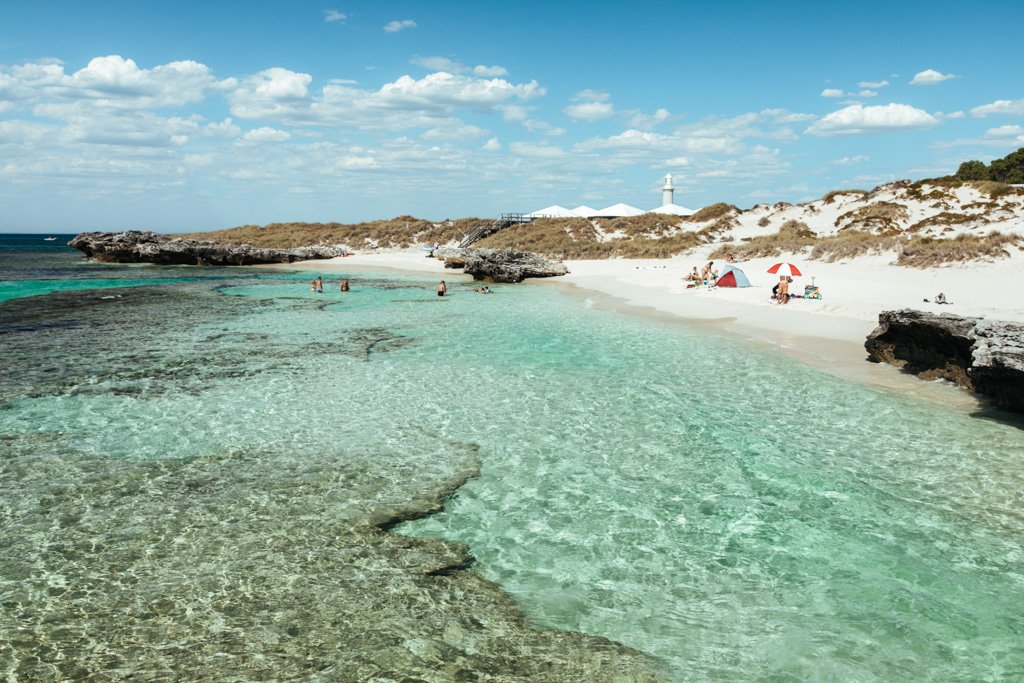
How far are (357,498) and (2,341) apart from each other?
17.1 m

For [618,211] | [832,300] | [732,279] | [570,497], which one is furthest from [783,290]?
[618,211]

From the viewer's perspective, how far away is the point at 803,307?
74.8 feet

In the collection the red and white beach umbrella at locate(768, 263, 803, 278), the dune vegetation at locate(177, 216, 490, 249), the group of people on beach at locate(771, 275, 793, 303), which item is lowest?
the group of people on beach at locate(771, 275, 793, 303)

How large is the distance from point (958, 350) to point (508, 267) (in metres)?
29.0

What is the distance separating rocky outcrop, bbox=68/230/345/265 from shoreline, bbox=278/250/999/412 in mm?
27600

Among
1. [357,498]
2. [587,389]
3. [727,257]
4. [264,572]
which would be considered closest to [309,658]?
[264,572]

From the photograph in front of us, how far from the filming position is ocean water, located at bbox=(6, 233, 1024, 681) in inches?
205

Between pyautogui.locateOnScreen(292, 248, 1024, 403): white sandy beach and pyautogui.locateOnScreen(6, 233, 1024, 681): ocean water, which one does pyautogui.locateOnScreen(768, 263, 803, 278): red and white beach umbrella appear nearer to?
pyautogui.locateOnScreen(292, 248, 1024, 403): white sandy beach

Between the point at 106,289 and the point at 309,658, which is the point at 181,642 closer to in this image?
the point at 309,658

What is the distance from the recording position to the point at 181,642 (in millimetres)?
4914

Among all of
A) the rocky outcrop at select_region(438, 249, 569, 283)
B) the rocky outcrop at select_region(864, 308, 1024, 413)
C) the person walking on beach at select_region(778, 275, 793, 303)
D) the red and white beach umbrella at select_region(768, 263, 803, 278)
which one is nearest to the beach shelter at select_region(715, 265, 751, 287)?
the red and white beach umbrella at select_region(768, 263, 803, 278)

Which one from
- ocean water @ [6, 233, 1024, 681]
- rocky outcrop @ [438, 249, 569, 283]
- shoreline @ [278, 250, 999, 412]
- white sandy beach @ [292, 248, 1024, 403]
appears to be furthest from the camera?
rocky outcrop @ [438, 249, 569, 283]

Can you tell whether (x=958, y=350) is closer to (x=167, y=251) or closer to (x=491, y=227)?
(x=167, y=251)

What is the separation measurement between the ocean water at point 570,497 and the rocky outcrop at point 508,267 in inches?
955
